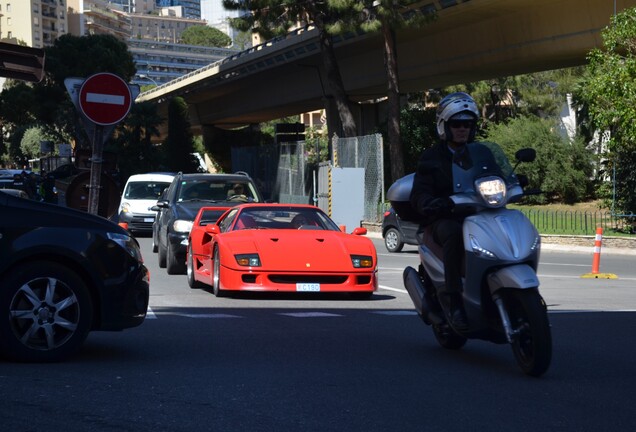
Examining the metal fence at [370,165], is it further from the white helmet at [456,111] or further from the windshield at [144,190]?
the white helmet at [456,111]

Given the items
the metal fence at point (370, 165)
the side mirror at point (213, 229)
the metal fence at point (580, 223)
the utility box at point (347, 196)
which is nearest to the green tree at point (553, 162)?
the metal fence at point (370, 165)

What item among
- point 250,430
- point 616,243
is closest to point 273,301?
point 250,430

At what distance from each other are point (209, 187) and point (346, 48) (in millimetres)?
31864

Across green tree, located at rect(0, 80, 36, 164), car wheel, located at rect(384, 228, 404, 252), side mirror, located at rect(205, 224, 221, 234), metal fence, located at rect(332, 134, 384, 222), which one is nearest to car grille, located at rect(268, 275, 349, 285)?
side mirror, located at rect(205, 224, 221, 234)

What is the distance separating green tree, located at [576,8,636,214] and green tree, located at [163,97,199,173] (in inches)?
1742

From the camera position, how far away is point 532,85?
67.8m

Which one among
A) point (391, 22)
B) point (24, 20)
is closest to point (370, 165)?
point (391, 22)

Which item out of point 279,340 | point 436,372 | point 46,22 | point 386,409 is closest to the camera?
point 386,409

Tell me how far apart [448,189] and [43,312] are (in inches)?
117

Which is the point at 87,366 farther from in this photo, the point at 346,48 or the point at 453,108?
the point at 346,48

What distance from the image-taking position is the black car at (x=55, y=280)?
26.5 feet

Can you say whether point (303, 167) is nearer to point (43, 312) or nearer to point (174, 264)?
point (174, 264)

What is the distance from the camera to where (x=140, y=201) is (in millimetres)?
33000

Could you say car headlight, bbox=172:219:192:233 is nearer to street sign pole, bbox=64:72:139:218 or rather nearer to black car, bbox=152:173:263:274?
black car, bbox=152:173:263:274
